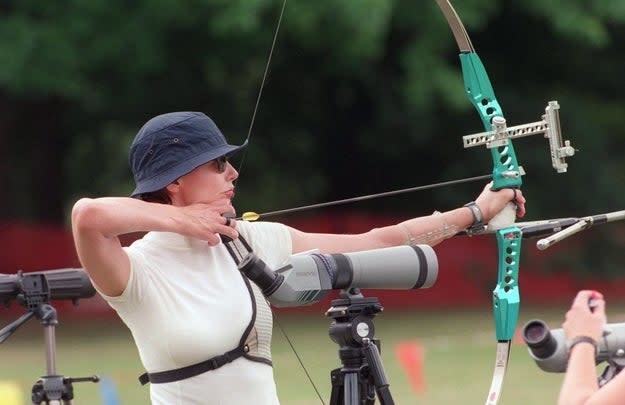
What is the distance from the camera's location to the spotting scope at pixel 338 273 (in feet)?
12.2

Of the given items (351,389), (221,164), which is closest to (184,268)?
(221,164)

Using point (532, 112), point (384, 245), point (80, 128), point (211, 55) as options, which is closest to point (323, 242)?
point (384, 245)

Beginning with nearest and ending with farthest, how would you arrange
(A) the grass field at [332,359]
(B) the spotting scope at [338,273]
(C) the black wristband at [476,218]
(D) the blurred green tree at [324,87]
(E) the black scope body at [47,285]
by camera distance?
(B) the spotting scope at [338,273] → (C) the black wristband at [476,218] → (E) the black scope body at [47,285] → (A) the grass field at [332,359] → (D) the blurred green tree at [324,87]

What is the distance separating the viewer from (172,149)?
4016 millimetres

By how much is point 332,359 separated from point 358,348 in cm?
830

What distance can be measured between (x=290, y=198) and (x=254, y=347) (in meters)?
19.3

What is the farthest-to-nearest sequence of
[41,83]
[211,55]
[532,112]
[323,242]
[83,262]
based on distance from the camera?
[532,112] → [211,55] → [41,83] → [323,242] → [83,262]

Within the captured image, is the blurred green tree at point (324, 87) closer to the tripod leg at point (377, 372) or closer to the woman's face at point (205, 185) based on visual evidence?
the woman's face at point (205, 185)

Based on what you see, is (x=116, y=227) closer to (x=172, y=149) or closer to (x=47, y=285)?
(x=172, y=149)

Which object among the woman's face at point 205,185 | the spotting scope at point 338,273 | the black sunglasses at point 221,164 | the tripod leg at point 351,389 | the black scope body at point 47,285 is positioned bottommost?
the tripod leg at point 351,389

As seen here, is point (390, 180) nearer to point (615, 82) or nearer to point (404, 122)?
point (404, 122)

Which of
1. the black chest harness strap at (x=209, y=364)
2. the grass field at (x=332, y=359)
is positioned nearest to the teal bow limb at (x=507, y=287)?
the black chest harness strap at (x=209, y=364)

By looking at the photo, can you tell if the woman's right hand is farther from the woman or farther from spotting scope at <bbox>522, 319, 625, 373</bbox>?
spotting scope at <bbox>522, 319, 625, 373</bbox>

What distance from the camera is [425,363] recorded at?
477 inches
